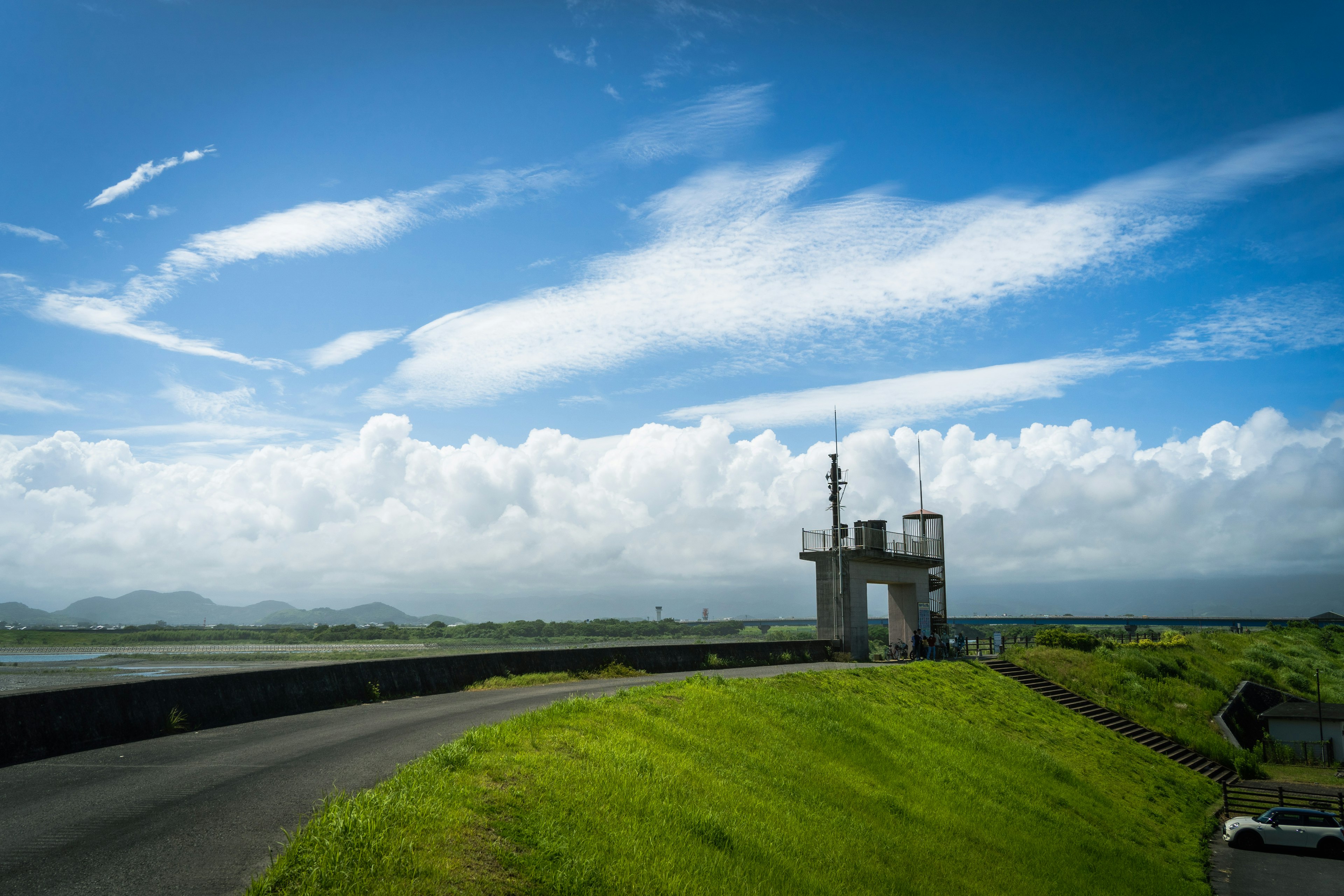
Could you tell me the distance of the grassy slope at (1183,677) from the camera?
42.2 m

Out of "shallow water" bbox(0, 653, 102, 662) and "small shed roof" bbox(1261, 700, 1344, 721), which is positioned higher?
"shallow water" bbox(0, 653, 102, 662)

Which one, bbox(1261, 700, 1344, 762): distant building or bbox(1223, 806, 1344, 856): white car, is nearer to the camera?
bbox(1223, 806, 1344, 856): white car

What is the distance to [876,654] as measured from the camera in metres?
44.5

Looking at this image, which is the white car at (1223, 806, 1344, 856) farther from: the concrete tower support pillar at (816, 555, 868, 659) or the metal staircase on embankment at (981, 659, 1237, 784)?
the concrete tower support pillar at (816, 555, 868, 659)

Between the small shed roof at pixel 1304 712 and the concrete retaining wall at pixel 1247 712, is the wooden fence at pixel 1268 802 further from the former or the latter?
the small shed roof at pixel 1304 712

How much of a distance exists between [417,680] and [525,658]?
4.83 meters

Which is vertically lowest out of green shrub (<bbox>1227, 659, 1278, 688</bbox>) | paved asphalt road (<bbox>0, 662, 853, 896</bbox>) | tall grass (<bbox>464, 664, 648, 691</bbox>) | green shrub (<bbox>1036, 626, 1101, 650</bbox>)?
green shrub (<bbox>1227, 659, 1278, 688</bbox>)

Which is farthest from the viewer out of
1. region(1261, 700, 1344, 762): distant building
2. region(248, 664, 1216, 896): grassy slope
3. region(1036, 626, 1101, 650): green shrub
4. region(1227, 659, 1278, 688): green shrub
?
region(1227, 659, 1278, 688): green shrub

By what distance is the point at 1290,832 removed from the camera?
101 feet

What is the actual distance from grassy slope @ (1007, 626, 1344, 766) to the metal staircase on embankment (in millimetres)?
852

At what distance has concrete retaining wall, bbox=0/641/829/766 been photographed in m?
12.2

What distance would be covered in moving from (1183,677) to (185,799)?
186 feet

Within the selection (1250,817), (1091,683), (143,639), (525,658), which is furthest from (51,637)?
(1250,817)

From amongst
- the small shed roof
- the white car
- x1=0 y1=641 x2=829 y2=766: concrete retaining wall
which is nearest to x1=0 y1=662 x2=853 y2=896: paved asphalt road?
x1=0 y1=641 x2=829 y2=766: concrete retaining wall
